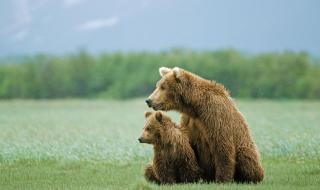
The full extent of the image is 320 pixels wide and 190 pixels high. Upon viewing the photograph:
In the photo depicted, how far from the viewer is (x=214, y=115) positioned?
10758 mm

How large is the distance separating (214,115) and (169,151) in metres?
0.93

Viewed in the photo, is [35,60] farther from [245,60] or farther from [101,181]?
[101,181]

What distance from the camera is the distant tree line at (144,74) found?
7862 centimetres

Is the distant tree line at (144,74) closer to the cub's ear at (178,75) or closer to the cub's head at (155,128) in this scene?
the cub's head at (155,128)

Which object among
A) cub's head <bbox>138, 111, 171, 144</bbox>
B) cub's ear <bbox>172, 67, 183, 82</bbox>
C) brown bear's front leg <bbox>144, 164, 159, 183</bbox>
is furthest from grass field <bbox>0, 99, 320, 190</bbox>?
cub's ear <bbox>172, 67, 183, 82</bbox>

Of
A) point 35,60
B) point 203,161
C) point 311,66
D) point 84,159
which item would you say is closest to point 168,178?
point 203,161

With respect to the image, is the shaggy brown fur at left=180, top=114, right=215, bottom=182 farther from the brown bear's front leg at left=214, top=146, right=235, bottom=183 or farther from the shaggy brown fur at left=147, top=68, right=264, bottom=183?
the brown bear's front leg at left=214, top=146, right=235, bottom=183

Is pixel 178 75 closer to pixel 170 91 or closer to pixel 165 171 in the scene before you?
pixel 170 91

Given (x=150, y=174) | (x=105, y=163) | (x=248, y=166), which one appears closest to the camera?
(x=248, y=166)

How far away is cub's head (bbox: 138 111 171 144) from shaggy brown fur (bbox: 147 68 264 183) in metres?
0.41

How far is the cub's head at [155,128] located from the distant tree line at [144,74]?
66871mm

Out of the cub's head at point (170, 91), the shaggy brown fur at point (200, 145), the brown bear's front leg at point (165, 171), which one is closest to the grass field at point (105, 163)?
the brown bear's front leg at point (165, 171)

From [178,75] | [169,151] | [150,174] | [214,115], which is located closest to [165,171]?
[169,151]

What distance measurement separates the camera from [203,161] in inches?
439
